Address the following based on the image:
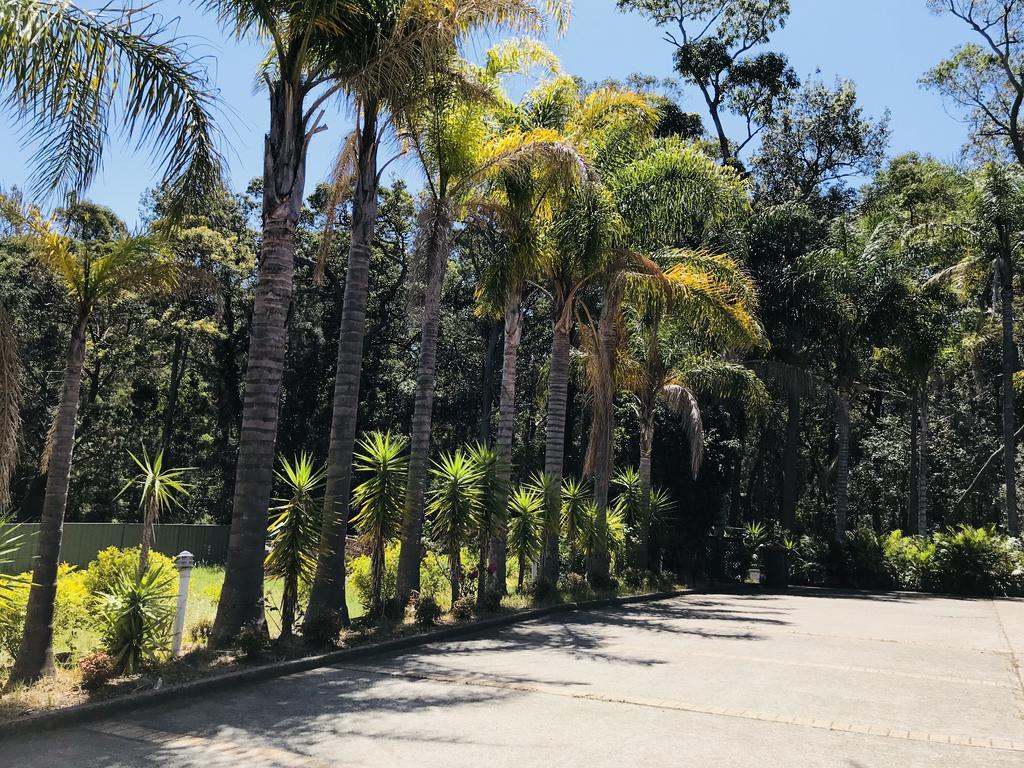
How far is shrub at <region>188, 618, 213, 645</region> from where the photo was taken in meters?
9.62

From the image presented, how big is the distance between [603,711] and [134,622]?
430 centimetres

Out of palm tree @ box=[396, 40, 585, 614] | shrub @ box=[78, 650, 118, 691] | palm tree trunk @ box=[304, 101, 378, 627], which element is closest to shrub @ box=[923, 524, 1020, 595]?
palm tree @ box=[396, 40, 585, 614]

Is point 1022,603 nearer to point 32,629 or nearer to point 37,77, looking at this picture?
point 32,629

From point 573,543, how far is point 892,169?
84.7ft

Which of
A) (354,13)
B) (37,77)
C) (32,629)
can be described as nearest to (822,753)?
(32,629)

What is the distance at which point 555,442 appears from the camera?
1614cm

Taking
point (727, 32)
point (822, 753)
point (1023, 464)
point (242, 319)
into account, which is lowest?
point (822, 753)

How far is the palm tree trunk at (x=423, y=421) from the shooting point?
1216 cm

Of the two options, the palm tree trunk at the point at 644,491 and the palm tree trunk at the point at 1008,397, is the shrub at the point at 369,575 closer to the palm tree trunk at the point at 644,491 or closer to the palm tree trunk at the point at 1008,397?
the palm tree trunk at the point at 644,491

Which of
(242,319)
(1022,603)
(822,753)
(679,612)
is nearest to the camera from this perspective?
(822,753)

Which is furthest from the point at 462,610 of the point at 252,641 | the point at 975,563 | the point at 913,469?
the point at 913,469

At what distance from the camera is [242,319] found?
34000mm

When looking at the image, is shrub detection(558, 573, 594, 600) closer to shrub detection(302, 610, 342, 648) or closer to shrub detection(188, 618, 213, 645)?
shrub detection(302, 610, 342, 648)

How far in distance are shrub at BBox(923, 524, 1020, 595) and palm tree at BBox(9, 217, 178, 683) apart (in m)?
20.3
